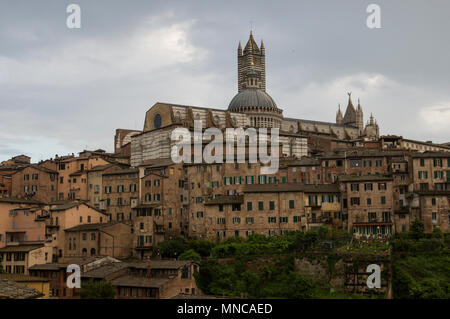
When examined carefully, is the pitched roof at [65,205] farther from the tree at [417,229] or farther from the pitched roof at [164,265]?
the tree at [417,229]

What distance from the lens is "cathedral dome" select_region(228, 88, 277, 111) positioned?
123 m

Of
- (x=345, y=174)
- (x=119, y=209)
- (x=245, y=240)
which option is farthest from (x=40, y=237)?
(x=345, y=174)

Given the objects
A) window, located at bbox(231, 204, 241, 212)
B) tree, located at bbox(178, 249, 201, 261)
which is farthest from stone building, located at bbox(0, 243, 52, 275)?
window, located at bbox(231, 204, 241, 212)

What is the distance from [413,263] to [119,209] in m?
40.6

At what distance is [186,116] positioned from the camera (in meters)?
106

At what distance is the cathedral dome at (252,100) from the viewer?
123375mm

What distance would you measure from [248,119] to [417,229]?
2520 inches

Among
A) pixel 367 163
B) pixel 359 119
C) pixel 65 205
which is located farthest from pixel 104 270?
pixel 359 119

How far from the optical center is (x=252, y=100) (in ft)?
406

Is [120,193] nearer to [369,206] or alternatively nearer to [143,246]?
[143,246]

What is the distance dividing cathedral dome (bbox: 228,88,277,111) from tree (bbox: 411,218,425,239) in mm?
66848

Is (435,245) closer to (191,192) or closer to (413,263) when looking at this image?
(413,263)

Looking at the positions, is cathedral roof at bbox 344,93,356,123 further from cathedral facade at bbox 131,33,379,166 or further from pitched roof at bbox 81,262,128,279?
pitched roof at bbox 81,262,128,279

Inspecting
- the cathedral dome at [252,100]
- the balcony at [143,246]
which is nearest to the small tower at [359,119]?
the cathedral dome at [252,100]
